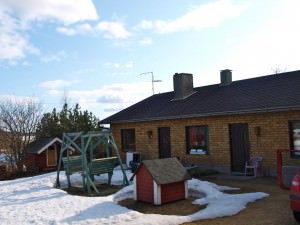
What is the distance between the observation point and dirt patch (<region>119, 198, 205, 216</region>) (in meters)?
8.37

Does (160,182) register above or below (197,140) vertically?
below

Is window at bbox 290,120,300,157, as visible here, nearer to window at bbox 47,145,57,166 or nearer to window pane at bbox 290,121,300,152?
window pane at bbox 290,121,300,152

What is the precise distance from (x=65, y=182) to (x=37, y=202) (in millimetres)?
3995

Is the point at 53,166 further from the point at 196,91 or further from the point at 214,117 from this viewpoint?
the point at 214,117

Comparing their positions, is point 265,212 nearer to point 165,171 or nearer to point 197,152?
point 165,171

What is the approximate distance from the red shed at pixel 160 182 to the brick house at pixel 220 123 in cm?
463

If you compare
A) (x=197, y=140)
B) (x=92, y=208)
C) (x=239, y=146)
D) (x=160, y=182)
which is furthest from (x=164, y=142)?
(x=92, y=208)

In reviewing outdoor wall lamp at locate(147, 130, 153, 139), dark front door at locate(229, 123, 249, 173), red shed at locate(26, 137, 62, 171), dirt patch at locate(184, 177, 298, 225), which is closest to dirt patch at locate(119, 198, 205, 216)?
dirt patch at locate(184, 177, 298, 225)

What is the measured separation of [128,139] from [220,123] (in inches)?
265

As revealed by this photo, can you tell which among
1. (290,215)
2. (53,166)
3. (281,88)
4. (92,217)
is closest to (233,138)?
(281,88)

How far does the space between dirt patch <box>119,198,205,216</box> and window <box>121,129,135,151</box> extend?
9.58 metres

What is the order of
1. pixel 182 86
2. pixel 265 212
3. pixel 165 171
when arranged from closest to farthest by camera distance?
pixel 265 212 < pixel 165 171 < pixel 182 86

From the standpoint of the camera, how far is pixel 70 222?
297 inches

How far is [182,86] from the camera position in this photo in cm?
1930
